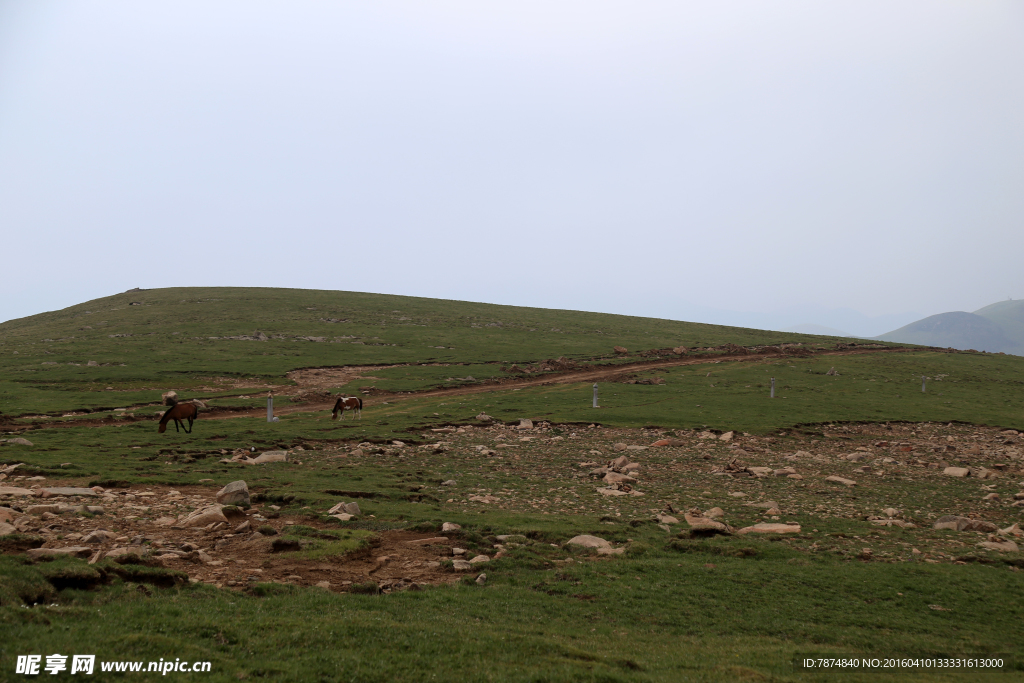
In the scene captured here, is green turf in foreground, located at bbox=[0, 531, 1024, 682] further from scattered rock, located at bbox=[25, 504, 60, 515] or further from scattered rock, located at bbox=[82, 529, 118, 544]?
scattered rock, located at bbox=[25, 504, 60, 515]

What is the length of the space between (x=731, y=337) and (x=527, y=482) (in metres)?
65.0

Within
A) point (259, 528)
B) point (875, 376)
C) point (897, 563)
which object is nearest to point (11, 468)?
point (259, 528)

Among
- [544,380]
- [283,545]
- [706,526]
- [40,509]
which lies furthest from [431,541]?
[544,380]

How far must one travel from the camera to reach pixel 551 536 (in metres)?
A: 13.9

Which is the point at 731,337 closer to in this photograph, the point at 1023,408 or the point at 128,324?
the point at 1023,408

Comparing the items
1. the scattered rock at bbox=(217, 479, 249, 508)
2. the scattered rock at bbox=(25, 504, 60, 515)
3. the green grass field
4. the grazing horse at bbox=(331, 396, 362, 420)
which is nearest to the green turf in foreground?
the green grass field

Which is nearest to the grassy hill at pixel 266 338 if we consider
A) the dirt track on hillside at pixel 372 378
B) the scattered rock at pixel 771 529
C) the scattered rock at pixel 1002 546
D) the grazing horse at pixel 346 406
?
the dirt track on hillside at pixel 372 378

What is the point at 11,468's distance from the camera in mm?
16969

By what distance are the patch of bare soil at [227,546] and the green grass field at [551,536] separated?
442 millimetres

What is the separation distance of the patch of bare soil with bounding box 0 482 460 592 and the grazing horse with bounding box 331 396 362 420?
57.1 feet

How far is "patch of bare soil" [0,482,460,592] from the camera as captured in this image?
33.7 feet

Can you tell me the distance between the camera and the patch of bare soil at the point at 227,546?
33.7 feet

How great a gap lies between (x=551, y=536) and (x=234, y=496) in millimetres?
8548

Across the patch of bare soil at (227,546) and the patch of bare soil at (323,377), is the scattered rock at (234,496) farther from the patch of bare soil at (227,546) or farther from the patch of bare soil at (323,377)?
the patch of bare soil at (323,377)
